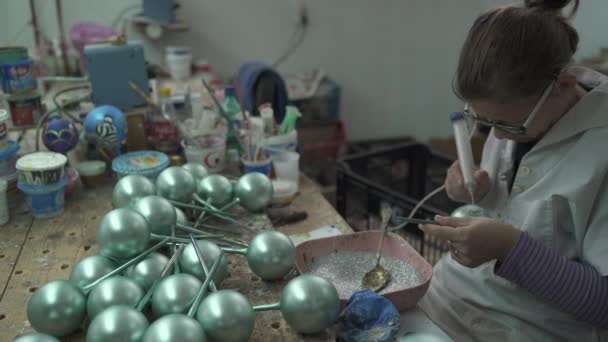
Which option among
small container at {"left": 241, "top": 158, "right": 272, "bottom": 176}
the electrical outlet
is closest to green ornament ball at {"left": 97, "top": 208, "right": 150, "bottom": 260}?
small container at {"left": 241, "top": 158, "right": 272, "bottom": 176}

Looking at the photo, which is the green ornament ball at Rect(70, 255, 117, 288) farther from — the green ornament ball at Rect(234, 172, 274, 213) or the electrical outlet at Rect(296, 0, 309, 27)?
the electrical outlet at Rect(296, 0, 309, 27)

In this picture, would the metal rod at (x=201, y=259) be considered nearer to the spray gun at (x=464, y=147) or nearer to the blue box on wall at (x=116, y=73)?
the spray gun at (x=464, y=147)

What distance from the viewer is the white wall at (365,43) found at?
2732mm

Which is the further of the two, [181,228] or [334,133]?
[334,133]

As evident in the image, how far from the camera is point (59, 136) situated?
116cm

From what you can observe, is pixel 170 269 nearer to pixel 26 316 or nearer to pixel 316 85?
pixel 26 316

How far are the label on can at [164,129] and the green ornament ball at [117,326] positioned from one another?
83 centimetres

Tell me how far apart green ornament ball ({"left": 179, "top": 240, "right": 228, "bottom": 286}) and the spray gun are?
567 mm

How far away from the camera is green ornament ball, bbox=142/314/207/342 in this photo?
0.59 m

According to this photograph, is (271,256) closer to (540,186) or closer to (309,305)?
(309,305)

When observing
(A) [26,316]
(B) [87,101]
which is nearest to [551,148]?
(A) [26,316]

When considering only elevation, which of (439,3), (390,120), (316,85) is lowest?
(390,120)

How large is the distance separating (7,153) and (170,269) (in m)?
0.59

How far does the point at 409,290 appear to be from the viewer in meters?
0.77
